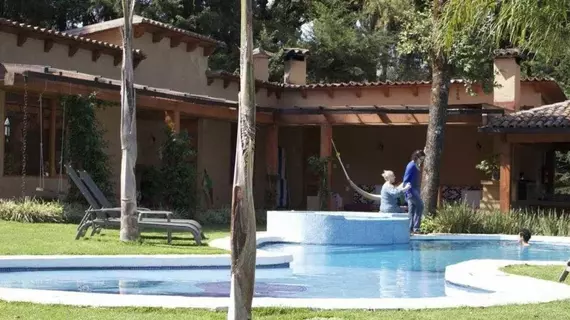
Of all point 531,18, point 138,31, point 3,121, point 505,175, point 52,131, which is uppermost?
point 138,31

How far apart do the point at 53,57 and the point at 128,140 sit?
25.5 ft

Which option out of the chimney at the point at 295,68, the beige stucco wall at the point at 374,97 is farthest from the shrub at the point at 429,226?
the chimney at the point at 295,68

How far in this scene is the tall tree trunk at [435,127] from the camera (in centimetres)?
1892

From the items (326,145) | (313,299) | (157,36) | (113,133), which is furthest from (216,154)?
(313,299)

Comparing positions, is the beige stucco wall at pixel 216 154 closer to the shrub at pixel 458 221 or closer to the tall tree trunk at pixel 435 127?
the tall tree trunk at pixel 435 127

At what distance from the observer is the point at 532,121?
21078mm

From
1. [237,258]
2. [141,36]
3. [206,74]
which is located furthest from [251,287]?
[206,74]

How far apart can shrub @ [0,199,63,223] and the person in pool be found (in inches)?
347

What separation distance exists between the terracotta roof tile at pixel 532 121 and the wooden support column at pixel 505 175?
546 millimetres

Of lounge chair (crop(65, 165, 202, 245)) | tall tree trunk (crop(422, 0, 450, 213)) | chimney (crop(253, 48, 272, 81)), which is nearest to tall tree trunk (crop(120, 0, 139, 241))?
lounge chair (crop(65, 165, 202, 245))

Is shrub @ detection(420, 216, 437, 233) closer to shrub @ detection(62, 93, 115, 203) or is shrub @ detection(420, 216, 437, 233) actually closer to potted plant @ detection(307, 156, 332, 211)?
potted plant @ detection(307, 156, 332, 211)

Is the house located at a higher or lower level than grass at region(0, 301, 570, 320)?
higher

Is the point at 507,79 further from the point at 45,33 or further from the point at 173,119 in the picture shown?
the point at 45,33

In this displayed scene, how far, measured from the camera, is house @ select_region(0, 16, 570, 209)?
1875 centimetres
